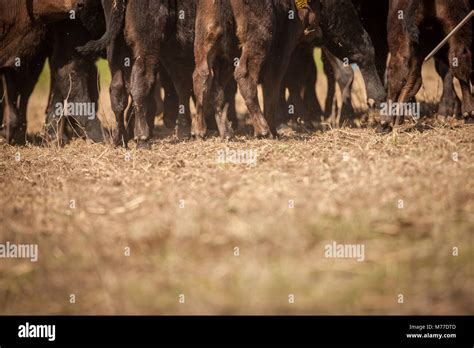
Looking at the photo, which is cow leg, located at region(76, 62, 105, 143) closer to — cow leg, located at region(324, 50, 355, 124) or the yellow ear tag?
the yellow ear tag

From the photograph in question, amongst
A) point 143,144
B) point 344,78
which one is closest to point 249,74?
point 143,144

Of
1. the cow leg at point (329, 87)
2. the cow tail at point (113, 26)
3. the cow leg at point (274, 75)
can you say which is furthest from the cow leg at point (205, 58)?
the cow leg at point (329, 87)

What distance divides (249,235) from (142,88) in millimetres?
3573

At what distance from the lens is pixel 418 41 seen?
24.5 ft

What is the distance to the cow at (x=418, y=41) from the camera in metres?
7.47

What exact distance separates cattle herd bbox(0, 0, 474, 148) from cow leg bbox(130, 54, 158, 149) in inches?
0.4

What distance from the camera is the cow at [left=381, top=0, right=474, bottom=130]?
24.5ft

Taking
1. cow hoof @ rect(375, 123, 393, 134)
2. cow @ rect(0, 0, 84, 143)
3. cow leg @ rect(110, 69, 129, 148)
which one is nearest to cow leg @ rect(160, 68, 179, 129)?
cow @ rect(0, 0, 84, 143)

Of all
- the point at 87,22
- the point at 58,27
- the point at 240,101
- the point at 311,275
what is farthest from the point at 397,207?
the point at 240,101

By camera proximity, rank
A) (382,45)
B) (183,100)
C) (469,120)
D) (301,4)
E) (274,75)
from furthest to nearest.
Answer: (382,45) → (183,100) → (274,75) → (301,4) → (469,120)

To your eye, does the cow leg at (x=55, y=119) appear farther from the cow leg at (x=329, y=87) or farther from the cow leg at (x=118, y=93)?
the cow leg at (x=329, y=87)

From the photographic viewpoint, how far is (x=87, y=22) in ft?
27.6

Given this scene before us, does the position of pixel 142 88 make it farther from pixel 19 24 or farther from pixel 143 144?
pixel 19 24

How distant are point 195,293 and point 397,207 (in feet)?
Answer: 5.07
